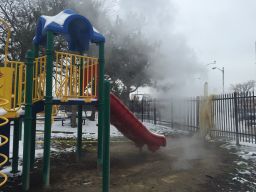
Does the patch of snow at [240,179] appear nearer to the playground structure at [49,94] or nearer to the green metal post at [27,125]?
the playground structure at [49,94]

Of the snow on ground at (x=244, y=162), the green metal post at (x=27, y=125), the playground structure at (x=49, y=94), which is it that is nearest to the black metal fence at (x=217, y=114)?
the snow on ground at (x=244, y=162)

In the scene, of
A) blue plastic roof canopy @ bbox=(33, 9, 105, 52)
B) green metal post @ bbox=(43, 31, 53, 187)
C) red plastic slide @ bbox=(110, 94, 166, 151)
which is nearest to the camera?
green metal post @ bbox=(43, 31, 53, 187)

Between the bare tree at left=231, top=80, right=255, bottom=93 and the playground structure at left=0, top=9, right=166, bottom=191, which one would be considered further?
the bare tree at left=231, top=80, right=255, bottom=93

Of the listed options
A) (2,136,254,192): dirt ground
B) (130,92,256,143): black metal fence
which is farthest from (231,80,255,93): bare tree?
(2,136,254,192): dirt ground

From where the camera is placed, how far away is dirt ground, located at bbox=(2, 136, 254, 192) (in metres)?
5.21

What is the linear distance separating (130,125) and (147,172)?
5.58 feet

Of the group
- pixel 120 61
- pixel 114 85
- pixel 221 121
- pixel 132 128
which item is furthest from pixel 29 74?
pixel 114 85

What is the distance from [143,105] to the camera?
73.6 feet

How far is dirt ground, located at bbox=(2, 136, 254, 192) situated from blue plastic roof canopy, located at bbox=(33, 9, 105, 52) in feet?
9.35

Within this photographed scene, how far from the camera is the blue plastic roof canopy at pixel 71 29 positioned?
19.0ft

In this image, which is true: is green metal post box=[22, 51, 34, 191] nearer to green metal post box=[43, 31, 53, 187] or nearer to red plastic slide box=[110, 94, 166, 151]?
green metal post box=[43, 31, 53, 187]

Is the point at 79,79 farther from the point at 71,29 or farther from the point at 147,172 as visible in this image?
the point at 147,172

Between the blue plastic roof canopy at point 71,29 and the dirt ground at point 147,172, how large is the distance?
9.35 feet

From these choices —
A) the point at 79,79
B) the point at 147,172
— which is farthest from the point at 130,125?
the point at 79,79
